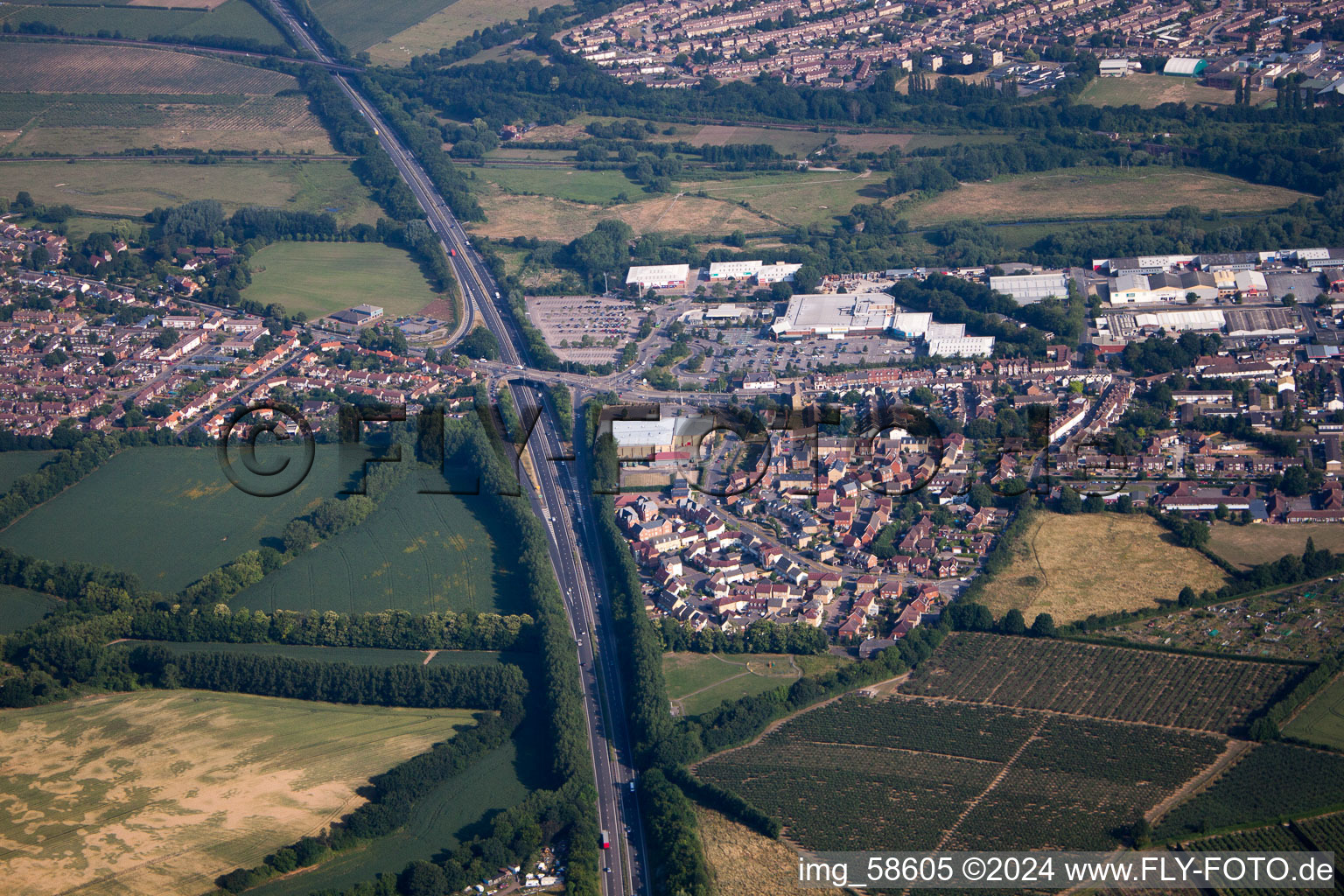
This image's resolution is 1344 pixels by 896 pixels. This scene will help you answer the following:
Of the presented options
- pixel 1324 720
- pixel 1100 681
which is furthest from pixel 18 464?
pixel 1324 720

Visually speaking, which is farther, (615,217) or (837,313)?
(615,217)

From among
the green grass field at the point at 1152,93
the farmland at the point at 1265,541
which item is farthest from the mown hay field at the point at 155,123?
the farmland at the point at 1265,541

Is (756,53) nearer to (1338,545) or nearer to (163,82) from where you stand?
(163,82)

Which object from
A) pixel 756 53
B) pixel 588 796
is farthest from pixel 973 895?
pixel 756 53

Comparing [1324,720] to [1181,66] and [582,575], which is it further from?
[1181,66]

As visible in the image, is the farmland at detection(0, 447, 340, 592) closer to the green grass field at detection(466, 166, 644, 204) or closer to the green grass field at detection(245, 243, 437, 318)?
the green grass field at detection(245, 243, 437, 318)

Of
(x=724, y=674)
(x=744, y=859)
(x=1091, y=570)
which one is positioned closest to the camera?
(x=744, y=859)
